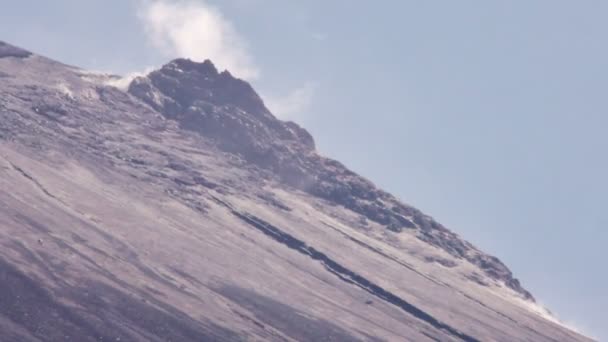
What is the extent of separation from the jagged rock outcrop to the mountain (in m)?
0.41

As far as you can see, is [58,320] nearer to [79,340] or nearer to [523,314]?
[79,340]

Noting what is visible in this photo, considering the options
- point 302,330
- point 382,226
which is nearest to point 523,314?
point 382,226

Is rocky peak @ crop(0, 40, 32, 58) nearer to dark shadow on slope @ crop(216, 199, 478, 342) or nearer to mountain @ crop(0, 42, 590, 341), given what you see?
mountain @ crop(0, 42, 590, 341)

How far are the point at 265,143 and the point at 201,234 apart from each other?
56978 mm

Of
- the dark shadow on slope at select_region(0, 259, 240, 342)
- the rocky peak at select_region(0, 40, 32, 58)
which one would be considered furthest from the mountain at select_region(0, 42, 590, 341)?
the rocky peak at select_region(0, 40, 32, 58)

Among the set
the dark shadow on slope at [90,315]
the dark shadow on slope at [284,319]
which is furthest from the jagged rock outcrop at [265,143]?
the dark shadow on slope at [90,315]

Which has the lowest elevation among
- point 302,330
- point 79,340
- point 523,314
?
point 79,340

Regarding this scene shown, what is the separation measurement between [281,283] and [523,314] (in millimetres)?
44840

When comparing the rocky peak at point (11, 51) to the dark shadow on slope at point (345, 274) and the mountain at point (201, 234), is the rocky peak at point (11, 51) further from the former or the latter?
the dark shadow on slope at point (345, 274)

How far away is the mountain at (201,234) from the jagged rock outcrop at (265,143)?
411 millimetres

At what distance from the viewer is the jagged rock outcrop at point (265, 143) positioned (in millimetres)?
130125

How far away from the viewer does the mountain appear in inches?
1855

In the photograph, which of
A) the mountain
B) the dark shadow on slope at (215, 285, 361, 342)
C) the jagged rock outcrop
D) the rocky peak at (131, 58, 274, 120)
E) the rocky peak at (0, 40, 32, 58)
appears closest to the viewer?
the mountain

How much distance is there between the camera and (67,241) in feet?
181
